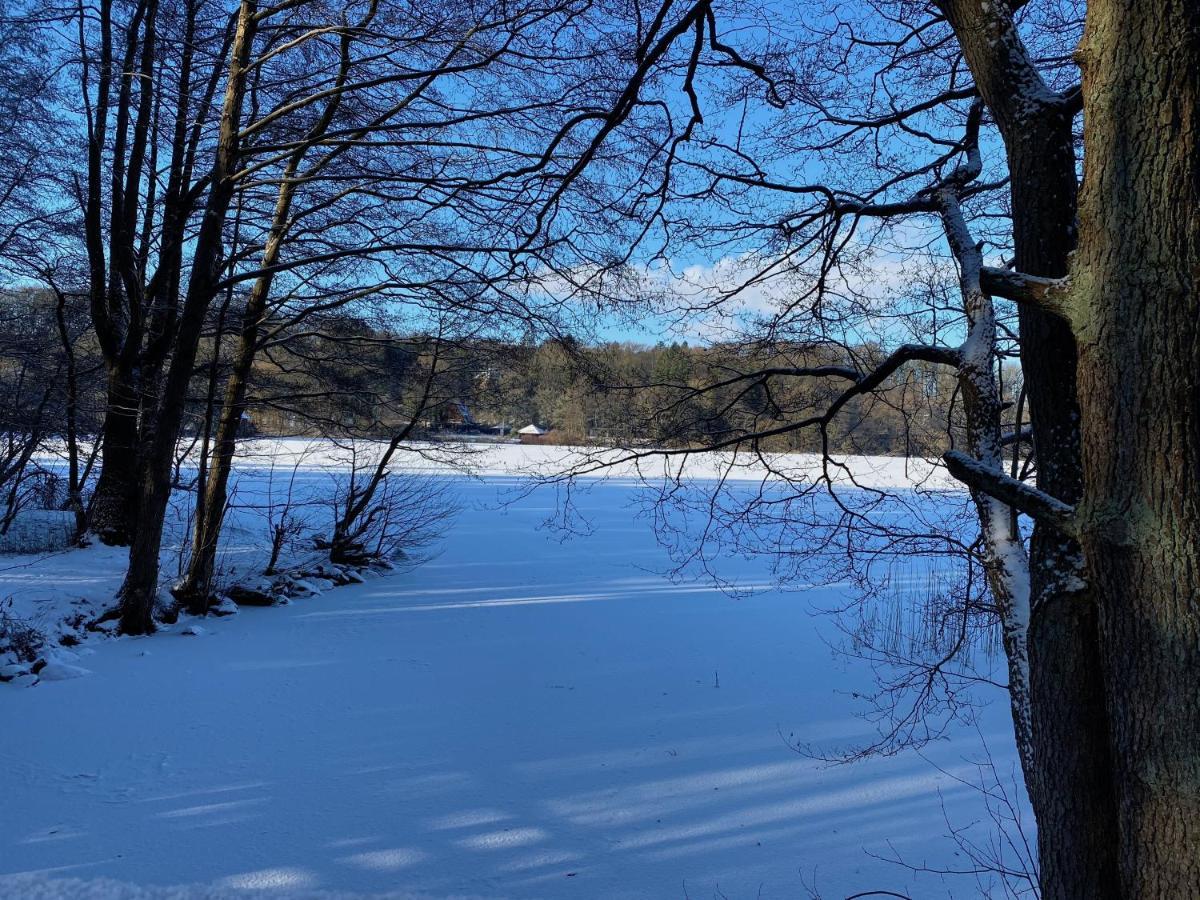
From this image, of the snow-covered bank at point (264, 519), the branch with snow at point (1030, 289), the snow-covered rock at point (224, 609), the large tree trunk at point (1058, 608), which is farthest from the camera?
the snow-covered rock at point (224, 609)

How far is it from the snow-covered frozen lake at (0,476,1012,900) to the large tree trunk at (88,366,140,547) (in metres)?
2.77

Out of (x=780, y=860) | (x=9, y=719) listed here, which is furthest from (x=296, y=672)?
(x=780, y=860)

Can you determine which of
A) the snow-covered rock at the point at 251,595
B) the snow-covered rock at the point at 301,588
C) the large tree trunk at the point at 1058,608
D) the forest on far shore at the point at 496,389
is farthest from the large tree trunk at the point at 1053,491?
the snow-covered rock at the point at 301,588

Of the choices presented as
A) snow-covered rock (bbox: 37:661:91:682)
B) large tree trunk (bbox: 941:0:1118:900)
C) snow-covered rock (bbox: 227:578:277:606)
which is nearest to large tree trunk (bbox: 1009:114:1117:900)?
large tree trunk (bbox: 941:0:1118:900)

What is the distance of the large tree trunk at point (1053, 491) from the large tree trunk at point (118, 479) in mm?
9639

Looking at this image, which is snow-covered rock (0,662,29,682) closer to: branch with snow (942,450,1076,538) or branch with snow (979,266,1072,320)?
branch with snow (942,450,1076,538)

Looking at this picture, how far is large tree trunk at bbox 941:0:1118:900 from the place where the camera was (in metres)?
1.89

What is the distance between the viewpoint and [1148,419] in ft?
5.35

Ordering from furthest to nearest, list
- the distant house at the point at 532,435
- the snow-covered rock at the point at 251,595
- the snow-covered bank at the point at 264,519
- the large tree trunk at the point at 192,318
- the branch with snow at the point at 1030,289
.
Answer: the distant house at the point at 532,435 → the snow-covered rock at the point at 251,595 → the large tree trunk at the point at 192,318 → the snow-covered bank at the point at 264,519 → the branch with snow at the point at 1030,289

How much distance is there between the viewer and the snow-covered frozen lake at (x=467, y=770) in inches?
Result: 137

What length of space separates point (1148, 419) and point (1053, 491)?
0.67 metres

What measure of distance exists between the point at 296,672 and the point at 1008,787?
5123 millimetres

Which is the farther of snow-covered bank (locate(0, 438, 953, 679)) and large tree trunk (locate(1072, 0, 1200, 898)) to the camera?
snow-covered bank (locate(0, 438, 953, 679))

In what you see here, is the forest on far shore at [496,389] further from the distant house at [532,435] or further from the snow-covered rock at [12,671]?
the snow-covered rock at [12,671]
